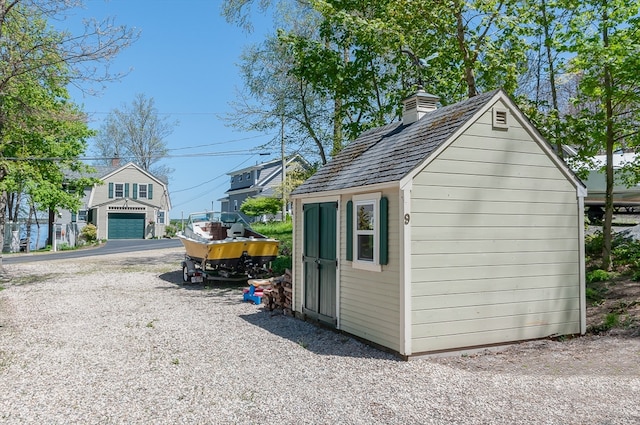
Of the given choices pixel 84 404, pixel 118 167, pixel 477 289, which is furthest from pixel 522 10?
pixel 118 167

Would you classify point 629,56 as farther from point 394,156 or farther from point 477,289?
point 477,289

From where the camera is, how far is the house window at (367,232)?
6949 mm

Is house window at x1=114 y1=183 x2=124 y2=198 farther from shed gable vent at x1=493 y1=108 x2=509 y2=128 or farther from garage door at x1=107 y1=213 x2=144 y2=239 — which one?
shed gable vent at x1=493 y1=108 x2=509 y2=128

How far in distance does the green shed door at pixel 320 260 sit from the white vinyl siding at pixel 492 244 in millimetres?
2043

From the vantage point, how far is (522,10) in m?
12.7

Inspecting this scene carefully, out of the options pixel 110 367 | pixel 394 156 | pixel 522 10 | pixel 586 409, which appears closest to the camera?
pixel 586 409

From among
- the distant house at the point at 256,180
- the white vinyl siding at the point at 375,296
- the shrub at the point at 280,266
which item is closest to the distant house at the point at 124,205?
the distant house at the point at 256,180

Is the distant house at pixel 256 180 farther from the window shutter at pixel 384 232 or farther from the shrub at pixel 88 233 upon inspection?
the window shutter at pixel 384 232

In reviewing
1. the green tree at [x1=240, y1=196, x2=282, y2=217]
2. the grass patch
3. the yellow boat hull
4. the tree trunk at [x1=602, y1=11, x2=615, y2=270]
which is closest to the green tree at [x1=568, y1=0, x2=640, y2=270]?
the tree trunk at [x1=602, y1=11, x2=615, y2=270]

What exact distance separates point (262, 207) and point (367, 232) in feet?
95.6

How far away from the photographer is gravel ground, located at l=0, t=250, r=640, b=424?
468 cm

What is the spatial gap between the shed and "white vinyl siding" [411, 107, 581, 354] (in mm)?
15

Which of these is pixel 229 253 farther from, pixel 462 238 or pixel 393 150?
pixel 462 238

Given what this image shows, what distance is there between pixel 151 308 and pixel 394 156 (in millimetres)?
6646
